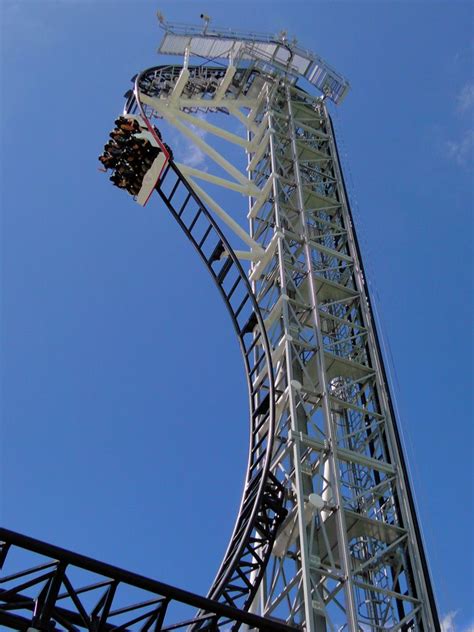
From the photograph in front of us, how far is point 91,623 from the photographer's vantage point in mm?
13461

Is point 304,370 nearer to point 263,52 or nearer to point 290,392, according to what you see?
point 290,392

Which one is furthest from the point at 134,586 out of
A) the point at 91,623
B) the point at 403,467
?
the point at 403,467

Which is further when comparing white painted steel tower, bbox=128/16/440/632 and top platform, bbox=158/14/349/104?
top platform, bbox=158/14/349/104

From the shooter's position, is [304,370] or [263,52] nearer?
[304,370]

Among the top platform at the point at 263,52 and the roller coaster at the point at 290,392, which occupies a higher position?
the top platform at the point at 263,52

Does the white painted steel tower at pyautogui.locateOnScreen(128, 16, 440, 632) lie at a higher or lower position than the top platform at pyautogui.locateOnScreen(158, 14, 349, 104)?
lower

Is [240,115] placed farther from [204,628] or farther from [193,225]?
[204,628]

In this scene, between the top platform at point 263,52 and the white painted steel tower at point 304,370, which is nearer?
the white painted steel tower at point 304,370

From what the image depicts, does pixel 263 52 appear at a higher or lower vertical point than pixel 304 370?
higher

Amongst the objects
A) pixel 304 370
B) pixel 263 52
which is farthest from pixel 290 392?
pixel 263 52

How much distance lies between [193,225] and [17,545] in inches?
550

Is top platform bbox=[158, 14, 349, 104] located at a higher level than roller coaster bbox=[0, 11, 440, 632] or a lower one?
higher

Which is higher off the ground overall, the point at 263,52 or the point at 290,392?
the point at 263,52

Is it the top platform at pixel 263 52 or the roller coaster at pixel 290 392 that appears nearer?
the roller coaster at pixel 290 392
